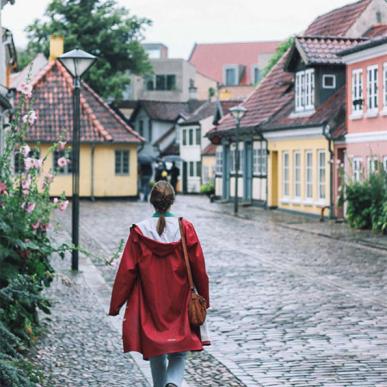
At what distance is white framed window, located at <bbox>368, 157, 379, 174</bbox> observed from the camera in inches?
1147

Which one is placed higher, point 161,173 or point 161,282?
point 161,282

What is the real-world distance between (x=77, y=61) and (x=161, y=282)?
35.9 ft

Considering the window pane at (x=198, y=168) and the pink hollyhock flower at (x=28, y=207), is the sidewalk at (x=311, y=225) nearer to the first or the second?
the pink hollyhock flower at (x=28, y=207)

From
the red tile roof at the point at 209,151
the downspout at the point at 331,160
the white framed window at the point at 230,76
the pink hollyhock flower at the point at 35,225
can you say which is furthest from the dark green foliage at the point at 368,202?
the white framed window at the point at 230,76

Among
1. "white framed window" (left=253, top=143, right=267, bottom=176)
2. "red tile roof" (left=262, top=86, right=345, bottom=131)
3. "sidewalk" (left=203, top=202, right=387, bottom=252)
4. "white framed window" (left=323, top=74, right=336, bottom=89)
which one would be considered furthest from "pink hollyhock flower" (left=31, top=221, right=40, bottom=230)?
"white framed window" (left=253, top=143, right=267, bottom=176)

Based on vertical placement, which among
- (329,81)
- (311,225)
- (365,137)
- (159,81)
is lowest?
(311,225)

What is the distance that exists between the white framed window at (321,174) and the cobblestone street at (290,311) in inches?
322

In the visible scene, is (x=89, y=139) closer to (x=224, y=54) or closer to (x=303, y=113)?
(x=303, y=113)

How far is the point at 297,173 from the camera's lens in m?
38.8

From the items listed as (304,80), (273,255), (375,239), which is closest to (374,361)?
(273,255)

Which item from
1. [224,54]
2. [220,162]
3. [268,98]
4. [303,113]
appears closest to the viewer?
[303,113]

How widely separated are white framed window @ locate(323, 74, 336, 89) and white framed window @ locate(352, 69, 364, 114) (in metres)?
3.82

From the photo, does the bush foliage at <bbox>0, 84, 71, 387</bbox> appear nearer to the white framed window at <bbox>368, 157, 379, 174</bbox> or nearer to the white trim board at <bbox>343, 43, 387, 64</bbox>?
the white framed window at <bbox>368, 157, 379, 174</bbox>

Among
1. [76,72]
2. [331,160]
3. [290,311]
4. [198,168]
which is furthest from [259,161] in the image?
[290,311]
